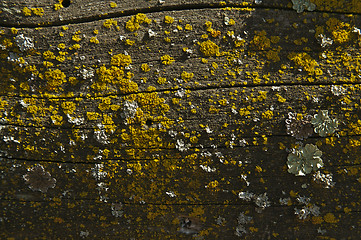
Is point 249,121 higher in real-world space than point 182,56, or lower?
lower

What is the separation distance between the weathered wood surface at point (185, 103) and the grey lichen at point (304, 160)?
0.05m

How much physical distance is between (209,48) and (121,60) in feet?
2.33

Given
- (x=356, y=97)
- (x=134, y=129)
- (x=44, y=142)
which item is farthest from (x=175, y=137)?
(x=356, y=97)

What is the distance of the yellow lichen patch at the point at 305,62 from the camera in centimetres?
242

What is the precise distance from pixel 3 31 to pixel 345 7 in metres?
2.72

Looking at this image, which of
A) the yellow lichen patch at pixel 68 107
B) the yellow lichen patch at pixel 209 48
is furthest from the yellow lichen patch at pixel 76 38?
the yellow lichen patch at pixel 209 48

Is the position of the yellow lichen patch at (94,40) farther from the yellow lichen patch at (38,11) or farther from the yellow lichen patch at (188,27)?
the yellow lichen patch at (188,27)

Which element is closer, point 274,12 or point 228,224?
point 274,12

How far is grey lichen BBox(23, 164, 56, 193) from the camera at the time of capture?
8.33ft

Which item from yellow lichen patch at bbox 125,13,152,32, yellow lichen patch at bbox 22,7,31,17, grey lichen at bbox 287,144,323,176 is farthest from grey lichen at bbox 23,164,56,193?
grey lichen at bbox 287,144,323,176

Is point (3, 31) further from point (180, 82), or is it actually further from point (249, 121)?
point (249, 121)

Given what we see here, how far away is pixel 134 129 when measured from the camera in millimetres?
2469

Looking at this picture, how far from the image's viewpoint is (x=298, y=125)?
2418 mm

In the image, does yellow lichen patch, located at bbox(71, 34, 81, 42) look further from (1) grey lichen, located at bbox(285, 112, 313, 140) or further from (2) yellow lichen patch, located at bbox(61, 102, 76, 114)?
(1) grey lichen, located at bbox(285, 112, 313, 140)
